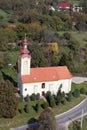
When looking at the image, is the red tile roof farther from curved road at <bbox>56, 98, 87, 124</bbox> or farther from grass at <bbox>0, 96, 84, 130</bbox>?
curved road at <bbox>56, 98, 87, 124</bbox>

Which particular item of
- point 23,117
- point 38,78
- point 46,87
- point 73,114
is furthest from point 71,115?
point 38,78

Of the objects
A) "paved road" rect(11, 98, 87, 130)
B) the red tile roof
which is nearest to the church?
the red tile roof

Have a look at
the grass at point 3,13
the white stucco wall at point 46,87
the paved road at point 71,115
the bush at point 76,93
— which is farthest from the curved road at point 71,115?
the grass at point 3,13

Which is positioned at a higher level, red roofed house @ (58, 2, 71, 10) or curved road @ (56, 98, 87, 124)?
curved road @ (56, 98, 87, 124)

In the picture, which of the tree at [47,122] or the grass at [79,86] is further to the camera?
the grass at [79,86]

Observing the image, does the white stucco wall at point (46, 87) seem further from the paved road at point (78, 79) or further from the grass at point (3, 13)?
the grass at point (3, 13)

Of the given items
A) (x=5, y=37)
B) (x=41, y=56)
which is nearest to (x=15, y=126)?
(x=41, y=56)

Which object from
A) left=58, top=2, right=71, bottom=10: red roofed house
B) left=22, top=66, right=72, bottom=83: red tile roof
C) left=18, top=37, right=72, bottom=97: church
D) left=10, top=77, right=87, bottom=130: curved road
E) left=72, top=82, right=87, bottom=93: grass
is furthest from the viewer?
left=58, top=2, right=71, bottom=10: red roofed house

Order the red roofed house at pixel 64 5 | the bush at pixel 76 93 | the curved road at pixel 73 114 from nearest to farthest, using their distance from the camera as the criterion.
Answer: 1. the curved road at pixel 73 114
2. the bush at pixel 76 93
3. the red roofed house at pixel 64 5
